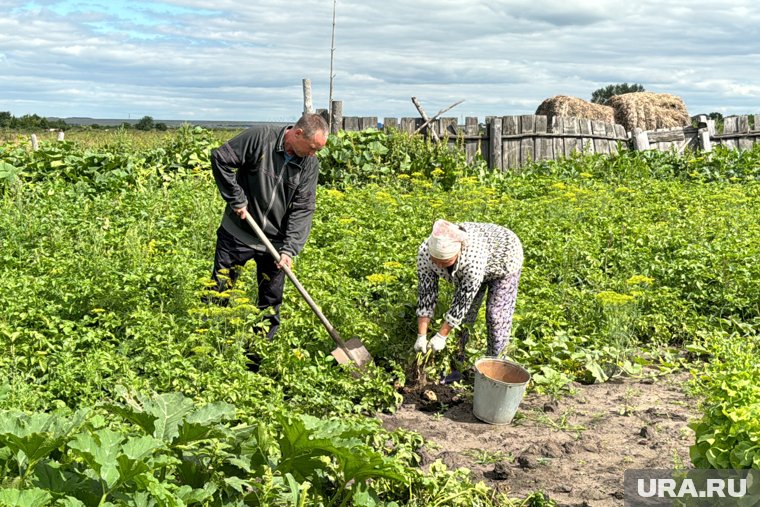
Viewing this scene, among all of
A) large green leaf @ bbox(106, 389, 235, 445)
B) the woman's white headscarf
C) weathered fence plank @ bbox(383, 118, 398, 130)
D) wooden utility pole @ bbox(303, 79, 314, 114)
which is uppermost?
wooden utility pole @ bbox(303, 79, 314, 114)

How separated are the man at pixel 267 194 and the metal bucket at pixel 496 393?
1531mm

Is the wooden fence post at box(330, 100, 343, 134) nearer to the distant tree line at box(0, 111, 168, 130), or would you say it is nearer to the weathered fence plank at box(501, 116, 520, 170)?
the weathered fence plank at box(501, 116, 520, 170)

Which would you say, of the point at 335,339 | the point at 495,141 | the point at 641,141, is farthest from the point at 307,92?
the point at 335,339

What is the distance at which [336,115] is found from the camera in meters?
13.6

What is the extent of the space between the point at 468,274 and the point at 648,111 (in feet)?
50.5

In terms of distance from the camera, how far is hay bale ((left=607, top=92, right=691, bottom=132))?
19.0m

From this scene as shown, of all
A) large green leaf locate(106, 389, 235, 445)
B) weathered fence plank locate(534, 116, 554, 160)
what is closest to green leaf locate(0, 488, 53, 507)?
large green leaf locate(106, 389, 235, 445)

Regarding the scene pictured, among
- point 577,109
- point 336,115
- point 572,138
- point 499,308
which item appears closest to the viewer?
point 499,308

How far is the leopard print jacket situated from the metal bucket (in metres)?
0.42

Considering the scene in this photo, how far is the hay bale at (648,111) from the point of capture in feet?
62.3

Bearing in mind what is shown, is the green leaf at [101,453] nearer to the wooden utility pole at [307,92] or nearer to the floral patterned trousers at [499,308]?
the floral patterned trousers at [499,308]

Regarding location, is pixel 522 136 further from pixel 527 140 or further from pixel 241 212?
pixel 241 212

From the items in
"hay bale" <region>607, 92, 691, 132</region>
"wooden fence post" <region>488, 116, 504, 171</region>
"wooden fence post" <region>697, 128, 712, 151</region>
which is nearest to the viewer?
"wooden fence post" <region>488, 116, 504, 171</region>

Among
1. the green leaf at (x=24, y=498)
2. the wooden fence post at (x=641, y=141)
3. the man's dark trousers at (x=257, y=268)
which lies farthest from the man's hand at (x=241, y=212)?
the wooden fence post at (x=641, y=141)
